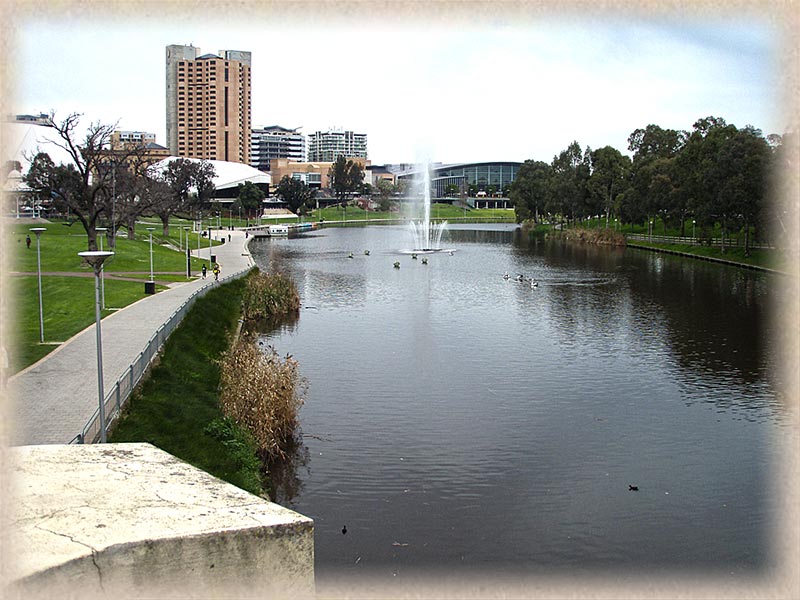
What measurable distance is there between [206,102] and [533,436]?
183 m

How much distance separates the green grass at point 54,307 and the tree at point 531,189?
7199cm

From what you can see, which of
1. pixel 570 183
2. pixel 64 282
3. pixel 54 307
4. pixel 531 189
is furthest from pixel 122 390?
pixel 531 189

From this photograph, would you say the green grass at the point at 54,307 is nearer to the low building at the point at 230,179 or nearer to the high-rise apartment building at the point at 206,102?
the low building at the point at 230,179

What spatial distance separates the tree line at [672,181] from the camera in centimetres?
4928

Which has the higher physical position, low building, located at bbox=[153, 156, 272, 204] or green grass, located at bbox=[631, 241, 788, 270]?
low building, located at bbox=[153, 156, 272, 204]

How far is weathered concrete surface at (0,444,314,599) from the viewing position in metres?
6.97

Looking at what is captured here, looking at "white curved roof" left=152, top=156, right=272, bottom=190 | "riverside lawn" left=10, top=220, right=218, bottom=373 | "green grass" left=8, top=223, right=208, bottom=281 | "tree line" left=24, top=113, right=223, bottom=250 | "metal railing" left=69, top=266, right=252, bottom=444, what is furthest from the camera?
"white curved roof" left=152, top=156, right=272, bottom=190

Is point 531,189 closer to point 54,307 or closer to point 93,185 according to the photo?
point 93,185

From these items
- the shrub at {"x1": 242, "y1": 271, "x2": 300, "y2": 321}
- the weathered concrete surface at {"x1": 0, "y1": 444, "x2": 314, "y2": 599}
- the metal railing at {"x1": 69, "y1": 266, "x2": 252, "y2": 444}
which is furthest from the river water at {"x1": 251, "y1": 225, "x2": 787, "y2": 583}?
the weathered concrete surface at {"x1": 0, "y1": 444, "x2": 314, "y2": 599}

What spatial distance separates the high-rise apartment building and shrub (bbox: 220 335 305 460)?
175034 millimetres

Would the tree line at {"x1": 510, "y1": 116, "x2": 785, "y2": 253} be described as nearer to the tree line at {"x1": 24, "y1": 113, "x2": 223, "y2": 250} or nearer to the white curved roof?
the tree line at {"x1": 24, "y1": 113, "x2": 223, "y2": 250}

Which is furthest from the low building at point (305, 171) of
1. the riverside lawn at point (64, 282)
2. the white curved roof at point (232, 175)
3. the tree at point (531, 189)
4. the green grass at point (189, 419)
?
the green grass at point (189, 419)

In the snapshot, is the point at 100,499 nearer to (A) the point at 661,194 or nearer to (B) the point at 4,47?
(B) the point at 4,47

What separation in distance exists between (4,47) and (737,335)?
86.2 feet
